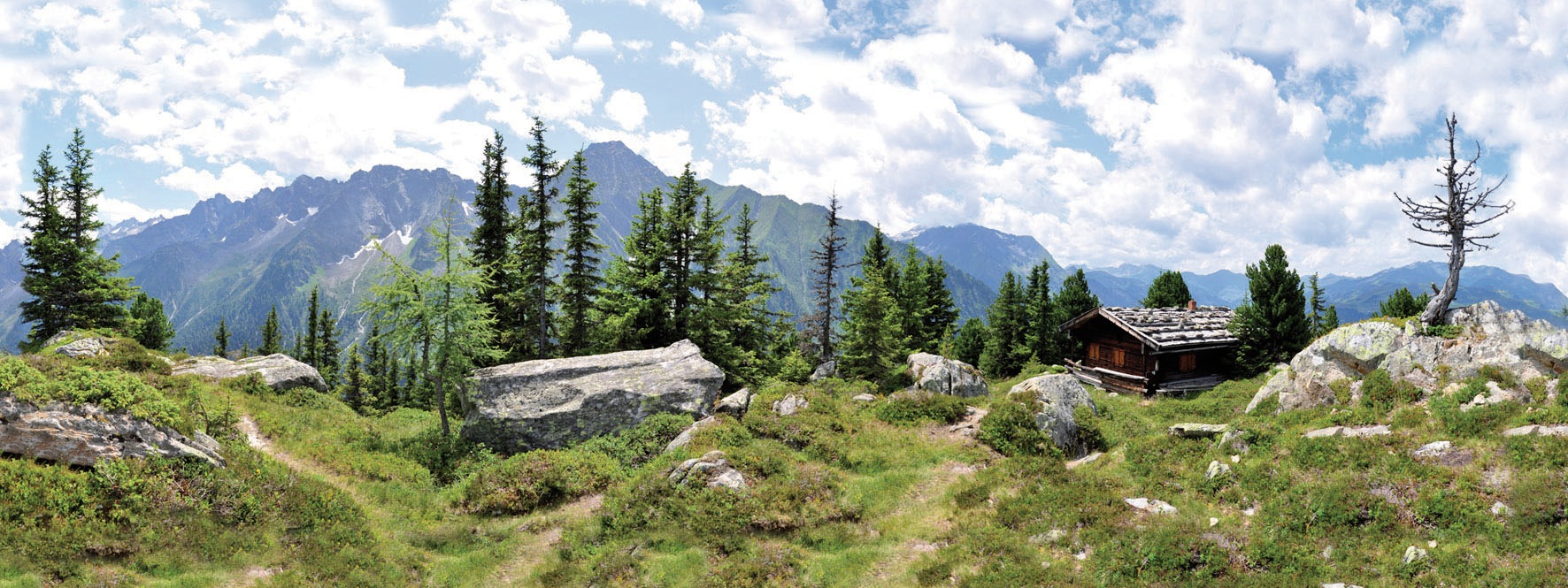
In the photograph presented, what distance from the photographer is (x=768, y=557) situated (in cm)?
→ 1355

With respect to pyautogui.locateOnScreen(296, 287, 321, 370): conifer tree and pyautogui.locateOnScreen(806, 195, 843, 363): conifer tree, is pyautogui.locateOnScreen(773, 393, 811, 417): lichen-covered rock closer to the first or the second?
pyautogui.locateOnScreen(806, 195, 843, 363): conifer tree

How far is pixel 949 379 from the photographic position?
27812 millimetres

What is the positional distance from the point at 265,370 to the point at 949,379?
29.3 m

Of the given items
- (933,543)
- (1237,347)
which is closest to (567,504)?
(933,543)

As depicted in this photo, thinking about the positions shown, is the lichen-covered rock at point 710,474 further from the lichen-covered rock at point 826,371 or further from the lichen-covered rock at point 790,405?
the lichen-covered rock at point 826,371

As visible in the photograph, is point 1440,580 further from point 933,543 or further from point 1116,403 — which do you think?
point 1116,403

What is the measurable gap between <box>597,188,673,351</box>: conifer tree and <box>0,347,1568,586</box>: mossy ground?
1135 cm

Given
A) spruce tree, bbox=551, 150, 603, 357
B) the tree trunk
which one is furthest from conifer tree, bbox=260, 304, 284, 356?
the tree trunk

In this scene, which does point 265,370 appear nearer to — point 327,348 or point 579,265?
point 579,265

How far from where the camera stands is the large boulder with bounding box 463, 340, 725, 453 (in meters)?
22.6

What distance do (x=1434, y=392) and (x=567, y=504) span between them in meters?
23.1

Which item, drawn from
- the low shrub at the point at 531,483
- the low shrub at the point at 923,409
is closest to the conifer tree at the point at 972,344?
the low shrub at the point at 923,409

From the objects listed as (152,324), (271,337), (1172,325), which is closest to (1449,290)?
(1172,325)

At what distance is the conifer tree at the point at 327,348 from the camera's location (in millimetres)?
80312
